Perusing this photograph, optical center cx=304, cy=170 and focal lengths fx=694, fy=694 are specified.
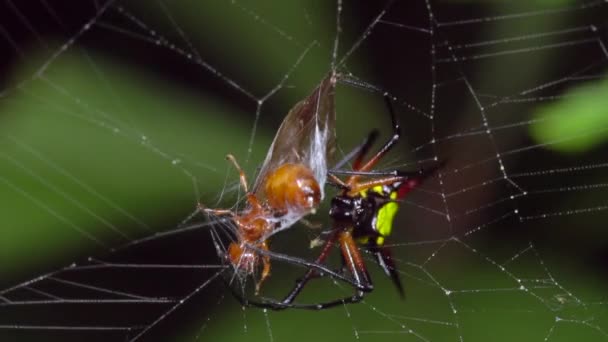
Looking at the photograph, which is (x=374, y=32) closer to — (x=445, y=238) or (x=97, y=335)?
(x=445, y=238)

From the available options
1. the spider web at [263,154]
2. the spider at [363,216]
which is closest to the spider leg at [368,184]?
the spider at [363,216]

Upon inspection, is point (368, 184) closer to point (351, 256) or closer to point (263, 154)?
point (351, 256)

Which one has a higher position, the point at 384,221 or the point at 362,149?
the point at 362,149

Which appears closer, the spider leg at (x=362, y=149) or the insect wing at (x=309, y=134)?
the insect wing at (x=309, y=134)

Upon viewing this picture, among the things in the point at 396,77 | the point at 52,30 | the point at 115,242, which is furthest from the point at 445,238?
the point at 52,30

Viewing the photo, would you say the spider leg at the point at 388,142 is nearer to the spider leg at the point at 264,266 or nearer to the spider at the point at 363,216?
the spider at the point at 363,216

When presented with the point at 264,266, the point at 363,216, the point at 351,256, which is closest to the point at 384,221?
the point at 363,216

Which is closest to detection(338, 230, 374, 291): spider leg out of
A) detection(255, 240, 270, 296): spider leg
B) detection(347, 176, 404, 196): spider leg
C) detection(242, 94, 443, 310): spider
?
detection(242, 94, 443, 310): spider
